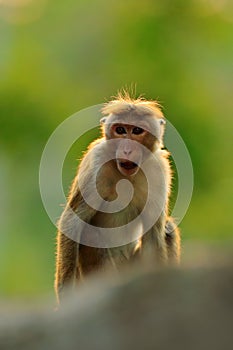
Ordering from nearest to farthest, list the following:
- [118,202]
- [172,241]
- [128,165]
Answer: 1. [128,165]
2. [118,202]
3. [172,241]

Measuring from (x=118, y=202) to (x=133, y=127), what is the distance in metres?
0.57

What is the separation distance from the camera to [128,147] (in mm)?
7348

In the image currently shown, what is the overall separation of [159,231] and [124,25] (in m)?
20.5

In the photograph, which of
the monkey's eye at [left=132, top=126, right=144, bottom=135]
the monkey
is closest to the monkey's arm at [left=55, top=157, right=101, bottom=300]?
the monkey

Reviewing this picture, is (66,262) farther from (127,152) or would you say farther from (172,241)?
(172,241)

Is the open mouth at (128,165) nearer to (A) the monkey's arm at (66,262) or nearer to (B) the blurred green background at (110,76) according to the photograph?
(A) the monkey's arm at (66,262)

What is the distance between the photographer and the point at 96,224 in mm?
7465

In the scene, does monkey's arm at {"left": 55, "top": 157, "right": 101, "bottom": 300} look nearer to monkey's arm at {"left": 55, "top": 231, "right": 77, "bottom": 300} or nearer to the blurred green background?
monkey's arm at {"left": 55, "top": 231, "right": 77, "bottom": 300}

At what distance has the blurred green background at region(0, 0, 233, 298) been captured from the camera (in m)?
22.0

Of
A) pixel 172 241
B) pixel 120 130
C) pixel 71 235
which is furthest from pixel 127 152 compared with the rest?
pixel 172 241

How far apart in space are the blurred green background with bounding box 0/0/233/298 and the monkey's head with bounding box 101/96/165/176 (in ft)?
42.8

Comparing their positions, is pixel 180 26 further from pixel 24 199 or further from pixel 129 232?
pixel 129 232

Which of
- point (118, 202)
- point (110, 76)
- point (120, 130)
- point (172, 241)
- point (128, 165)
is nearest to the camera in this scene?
point (128, 165)

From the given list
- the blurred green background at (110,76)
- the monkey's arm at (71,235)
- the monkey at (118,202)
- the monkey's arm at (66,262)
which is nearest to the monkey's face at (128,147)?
the monkey at (118,202)
